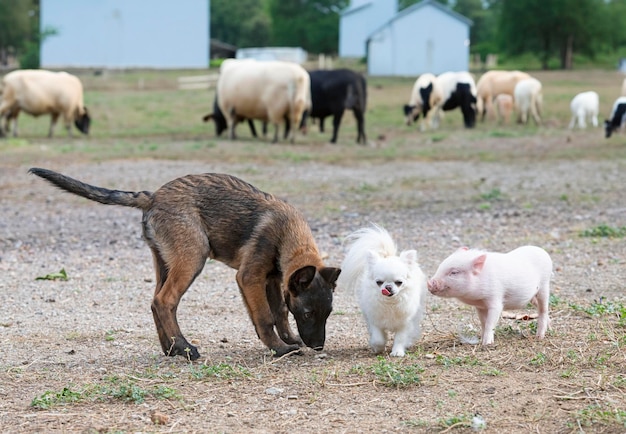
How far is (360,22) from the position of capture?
253ft

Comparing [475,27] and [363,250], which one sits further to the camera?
[475,27]

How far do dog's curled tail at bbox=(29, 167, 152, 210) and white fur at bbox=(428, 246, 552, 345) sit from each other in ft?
6.29

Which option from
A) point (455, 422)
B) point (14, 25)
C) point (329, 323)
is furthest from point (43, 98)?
point (14, 25)

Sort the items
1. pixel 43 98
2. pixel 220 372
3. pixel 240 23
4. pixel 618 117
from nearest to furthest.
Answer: pixel 220 372
pixel 618 117
pixel 43 98
pixel 240 23

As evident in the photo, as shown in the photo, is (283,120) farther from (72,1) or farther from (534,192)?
(72,1)

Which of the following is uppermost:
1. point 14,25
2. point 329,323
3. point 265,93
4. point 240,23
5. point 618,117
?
point 240,23

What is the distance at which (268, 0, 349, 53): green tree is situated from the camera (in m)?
84.9

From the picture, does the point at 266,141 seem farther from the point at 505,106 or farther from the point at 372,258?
the point at 372,258

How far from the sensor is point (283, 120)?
26.0 metres

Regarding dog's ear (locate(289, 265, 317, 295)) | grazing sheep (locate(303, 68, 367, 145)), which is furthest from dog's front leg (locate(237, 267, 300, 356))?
grazing sheep (locate(303, 68, 367, 145))

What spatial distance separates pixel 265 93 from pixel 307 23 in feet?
208

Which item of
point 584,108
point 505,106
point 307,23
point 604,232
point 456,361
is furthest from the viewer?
point 307,23

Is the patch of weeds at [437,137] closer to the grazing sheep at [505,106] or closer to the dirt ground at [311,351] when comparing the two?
the grazing sheep at [505,106]

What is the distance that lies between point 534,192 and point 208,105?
2124cm
